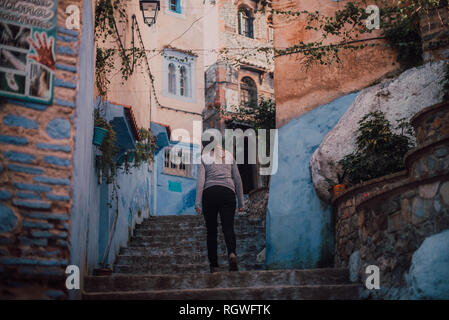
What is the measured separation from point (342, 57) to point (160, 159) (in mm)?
9806

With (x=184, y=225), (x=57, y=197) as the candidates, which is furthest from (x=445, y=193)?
(x=184, y=225)

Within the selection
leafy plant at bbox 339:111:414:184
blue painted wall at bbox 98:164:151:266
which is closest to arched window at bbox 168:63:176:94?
blue painted wall at bbox 98:164:151:266

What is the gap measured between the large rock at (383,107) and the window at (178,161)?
35.6 feet

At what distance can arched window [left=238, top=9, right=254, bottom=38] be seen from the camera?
77.5 feet

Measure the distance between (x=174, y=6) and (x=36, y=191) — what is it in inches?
641

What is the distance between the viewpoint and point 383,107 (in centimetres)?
755

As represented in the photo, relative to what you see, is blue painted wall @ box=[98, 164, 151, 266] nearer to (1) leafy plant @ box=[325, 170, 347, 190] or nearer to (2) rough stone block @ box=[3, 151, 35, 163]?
(2) rough stone block @ box=[3, 151, 35, 163]

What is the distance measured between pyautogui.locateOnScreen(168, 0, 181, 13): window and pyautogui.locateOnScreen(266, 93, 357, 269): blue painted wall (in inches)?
478

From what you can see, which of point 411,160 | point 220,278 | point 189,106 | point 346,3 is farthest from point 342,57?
point 189,106

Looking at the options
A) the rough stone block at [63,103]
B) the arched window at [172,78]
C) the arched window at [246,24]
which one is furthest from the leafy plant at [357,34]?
the arched window at [246,24]

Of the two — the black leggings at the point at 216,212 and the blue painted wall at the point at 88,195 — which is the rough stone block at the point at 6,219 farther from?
the black leggings at the point at 216,212

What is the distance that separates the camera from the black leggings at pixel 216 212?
19.3 feet

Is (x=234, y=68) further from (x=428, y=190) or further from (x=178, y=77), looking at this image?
(x=428, y=190)
